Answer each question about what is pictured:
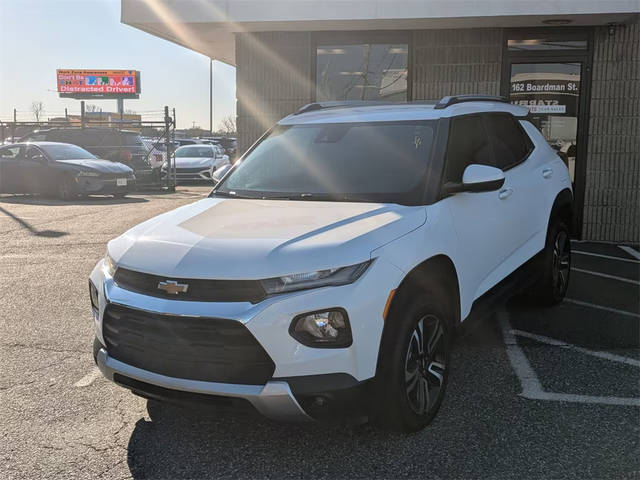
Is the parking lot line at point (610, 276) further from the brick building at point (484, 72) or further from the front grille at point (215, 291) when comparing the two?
the front grille at point (215, 291)

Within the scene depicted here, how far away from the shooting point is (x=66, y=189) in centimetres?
1492

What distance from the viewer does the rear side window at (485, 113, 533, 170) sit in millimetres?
4613

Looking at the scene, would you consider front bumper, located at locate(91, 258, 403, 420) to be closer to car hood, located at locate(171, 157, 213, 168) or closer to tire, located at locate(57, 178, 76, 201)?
tire, located at locate(57, 178, 76, 201)

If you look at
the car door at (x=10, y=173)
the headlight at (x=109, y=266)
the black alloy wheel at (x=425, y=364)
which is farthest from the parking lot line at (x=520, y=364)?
the car door at (x=10, y=173)

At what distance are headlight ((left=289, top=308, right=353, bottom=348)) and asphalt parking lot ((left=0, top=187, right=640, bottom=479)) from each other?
65cm

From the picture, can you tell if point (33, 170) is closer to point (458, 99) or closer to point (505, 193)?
point (458, 99)


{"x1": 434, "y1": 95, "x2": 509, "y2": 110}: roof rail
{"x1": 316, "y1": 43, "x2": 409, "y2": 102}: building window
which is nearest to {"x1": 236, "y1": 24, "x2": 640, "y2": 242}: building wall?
{"x1": 316, "y1": 43, "x2": 409, "y2": 102}: building window

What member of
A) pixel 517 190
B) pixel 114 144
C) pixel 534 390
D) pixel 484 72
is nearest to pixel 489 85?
pixel 484 72

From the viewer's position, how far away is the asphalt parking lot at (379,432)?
2.98 m

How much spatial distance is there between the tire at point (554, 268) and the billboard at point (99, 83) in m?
66.3

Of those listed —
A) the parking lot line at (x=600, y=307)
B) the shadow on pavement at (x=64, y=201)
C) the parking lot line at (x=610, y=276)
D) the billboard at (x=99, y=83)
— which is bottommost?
the parking lot line at (x=600, y=307)

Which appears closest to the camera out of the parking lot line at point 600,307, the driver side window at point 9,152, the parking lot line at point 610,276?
the parking lot line at point 600,307

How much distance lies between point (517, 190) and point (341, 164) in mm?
1413

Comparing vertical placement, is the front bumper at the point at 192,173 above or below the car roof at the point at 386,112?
below
